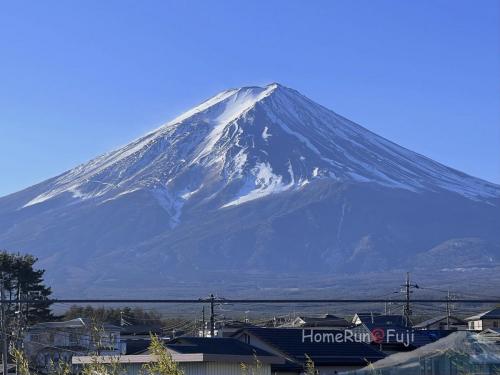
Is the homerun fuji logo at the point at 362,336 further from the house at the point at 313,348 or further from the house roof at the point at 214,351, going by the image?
the house roof at the point at 214,351

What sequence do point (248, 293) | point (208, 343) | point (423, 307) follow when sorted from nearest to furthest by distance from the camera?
point (208, 343) < point (423, 307) < point (248, 293)

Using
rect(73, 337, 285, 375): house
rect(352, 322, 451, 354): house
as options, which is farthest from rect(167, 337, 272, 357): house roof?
rect(352, 322, 451, 354): house

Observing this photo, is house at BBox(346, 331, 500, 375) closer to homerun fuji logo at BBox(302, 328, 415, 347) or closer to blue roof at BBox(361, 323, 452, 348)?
homerun fuji logo at BBox(302, 328, 415, 347)

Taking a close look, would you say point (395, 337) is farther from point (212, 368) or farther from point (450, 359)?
point (450, 359)

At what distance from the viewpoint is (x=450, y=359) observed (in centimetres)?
1425

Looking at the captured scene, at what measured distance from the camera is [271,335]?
32469mm

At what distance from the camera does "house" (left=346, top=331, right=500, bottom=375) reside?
1395 cm

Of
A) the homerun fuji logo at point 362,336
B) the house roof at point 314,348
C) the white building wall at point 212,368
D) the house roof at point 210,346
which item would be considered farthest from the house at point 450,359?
the homerun fuji logo at point 362,336

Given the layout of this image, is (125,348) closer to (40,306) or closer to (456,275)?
(40,306)

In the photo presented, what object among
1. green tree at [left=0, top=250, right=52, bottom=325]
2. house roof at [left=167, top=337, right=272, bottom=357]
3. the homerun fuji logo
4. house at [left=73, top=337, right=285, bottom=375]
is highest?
green tree at [left=0, top=250, right=52, bottom=325]

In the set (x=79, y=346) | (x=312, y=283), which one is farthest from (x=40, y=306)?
(x=312, y=283)

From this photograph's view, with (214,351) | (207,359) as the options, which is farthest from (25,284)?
(207,359)

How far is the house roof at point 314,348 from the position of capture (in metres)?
30.8

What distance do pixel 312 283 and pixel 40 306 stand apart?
127084 mm
